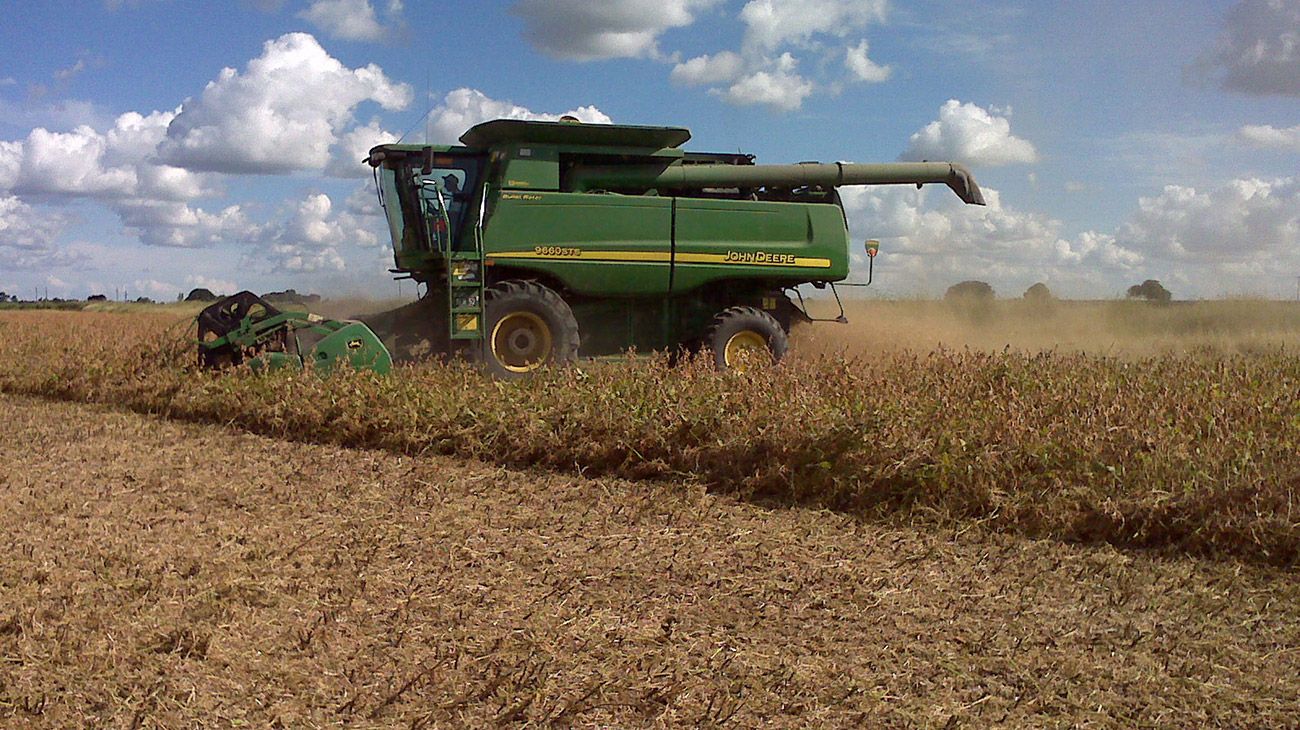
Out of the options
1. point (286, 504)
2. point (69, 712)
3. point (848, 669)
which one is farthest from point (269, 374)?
point (848, 669)

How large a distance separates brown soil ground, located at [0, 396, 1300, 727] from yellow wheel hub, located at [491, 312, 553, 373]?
12.1 ft

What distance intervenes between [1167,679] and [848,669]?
87 centimetres

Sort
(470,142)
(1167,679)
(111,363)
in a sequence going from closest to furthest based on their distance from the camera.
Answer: (1167,679) → (111,363) → (470,142)

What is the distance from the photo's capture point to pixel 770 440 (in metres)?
4.86

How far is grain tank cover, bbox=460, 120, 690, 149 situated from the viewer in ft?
28.1

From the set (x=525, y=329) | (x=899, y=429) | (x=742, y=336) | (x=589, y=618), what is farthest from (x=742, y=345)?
(x=589, y=618)

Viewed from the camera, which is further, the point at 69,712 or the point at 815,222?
the point at 815,222

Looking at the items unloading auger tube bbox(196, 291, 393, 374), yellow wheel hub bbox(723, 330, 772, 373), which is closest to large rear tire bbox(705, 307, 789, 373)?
yellow wheel hub bbox(723, 330, 772, 373)

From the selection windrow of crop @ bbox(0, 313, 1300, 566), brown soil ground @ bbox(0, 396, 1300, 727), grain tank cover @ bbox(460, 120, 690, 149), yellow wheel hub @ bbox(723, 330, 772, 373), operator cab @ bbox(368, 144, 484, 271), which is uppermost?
grain tank cover @ bbox(460, 120, 690, 149)

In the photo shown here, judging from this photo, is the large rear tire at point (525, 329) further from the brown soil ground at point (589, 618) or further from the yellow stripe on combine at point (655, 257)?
the brown soil ground at point (589, 618)

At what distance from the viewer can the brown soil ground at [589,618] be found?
2.67 metres

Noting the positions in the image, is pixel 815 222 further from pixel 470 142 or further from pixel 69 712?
pixel 69 712

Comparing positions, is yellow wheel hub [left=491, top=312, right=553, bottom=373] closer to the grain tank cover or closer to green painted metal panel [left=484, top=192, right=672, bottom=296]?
green painted metal panel [left=484, top=192, right=672, bottom=296]

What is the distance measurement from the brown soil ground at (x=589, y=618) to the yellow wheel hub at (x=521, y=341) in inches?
145
